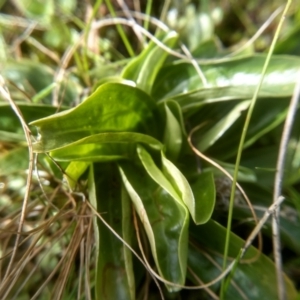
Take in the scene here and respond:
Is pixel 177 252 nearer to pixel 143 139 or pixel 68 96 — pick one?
pixel 143 139

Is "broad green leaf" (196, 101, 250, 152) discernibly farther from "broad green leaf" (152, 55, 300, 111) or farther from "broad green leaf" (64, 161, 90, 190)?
"broad green leaf" (64, 161, 90, 190)

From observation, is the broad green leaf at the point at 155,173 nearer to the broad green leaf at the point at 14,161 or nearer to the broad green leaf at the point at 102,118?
the broad green leaf at the point at 102,118

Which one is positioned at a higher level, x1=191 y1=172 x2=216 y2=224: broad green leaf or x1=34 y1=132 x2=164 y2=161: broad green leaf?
x1=34 y1=132 x2=164 y2=161: broad green leaf

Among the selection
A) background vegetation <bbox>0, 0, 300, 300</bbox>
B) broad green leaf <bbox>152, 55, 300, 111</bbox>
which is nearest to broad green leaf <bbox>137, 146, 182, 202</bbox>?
background vegetation <bbox>0, 0, 300, 300</bbox>

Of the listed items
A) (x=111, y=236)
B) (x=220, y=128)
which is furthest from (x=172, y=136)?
(x=111, y=236)

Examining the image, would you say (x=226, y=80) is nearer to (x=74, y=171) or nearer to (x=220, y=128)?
(x=220, y=128)

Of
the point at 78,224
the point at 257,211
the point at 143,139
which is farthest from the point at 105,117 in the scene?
the point at 257,211
